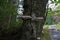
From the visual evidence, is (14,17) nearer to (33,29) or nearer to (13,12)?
(13,12)

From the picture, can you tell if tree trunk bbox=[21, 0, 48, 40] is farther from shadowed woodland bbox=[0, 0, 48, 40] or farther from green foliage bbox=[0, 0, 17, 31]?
green foliage bbox=[0, 0, 17, 31]

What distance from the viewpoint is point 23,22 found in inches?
78.0

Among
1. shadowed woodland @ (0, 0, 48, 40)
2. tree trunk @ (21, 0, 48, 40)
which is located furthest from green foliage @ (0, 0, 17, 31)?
tree trunk @ (21, 0, 48, 40)

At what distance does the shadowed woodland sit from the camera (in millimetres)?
1951

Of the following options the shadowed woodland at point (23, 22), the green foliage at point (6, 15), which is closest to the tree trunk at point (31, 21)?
the shadowed woodland at point (23, 22)

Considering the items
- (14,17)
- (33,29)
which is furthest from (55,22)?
(33,29)

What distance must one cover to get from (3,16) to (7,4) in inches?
8.2

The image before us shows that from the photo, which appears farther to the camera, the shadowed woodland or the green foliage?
the green foliage

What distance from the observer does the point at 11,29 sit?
2307mm

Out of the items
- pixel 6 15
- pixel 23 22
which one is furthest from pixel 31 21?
pixel 6 15

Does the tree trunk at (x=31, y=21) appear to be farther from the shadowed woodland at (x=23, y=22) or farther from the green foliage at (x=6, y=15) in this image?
the green foliage at (x=6, y=15)

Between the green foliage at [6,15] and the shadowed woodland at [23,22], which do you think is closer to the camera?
the shadowed woodland at [23,22]

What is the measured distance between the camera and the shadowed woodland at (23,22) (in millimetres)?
1951

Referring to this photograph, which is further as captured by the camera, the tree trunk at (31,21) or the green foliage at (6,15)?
the green foliage at (6,15)
